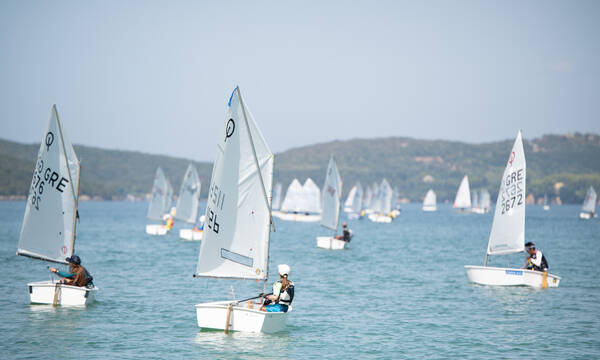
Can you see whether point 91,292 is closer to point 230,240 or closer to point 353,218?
point 230,240

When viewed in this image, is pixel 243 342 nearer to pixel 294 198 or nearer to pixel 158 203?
pixel 158 203

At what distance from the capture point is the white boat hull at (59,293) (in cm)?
2628

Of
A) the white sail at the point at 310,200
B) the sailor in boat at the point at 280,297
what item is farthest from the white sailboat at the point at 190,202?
the white sail at the point at 310,200

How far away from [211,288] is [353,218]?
10673 centimetres

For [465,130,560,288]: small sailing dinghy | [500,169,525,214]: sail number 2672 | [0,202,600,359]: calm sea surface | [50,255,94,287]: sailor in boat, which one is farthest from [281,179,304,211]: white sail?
[50,255,94,287]: sailor in boat

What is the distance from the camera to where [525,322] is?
1054 inches

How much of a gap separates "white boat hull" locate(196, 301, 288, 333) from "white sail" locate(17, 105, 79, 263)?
8.75m

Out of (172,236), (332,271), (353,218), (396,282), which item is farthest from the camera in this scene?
(353,218)

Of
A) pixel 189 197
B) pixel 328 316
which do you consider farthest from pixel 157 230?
pixel 328 316

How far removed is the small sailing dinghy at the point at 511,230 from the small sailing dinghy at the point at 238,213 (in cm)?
1595

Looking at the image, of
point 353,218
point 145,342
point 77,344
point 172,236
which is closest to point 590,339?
point 145,342

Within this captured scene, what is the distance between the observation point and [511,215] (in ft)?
119

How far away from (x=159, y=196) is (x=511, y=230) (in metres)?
48.4

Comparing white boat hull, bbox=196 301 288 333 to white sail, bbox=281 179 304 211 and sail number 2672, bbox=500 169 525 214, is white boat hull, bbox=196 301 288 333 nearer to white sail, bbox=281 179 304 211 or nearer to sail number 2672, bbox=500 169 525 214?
sail number 2672, bbox=500 169 525 214
